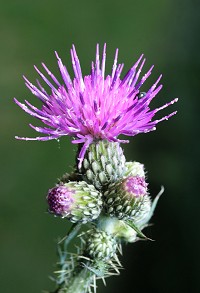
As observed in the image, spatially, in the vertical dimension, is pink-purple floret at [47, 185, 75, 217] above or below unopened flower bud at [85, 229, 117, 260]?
above

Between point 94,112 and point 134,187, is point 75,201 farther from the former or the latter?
point 94,112

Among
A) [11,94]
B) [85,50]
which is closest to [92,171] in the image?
[11,94]

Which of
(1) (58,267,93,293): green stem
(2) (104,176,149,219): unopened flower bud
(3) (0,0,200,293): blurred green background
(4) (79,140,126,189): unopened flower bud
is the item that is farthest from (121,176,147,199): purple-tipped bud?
(3) (0,0,200,293): blurred green background

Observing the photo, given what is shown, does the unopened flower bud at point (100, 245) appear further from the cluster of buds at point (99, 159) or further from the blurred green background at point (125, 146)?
the blurred green background at point (125, 146)

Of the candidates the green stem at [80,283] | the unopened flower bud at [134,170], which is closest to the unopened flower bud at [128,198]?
the unopened flower bud at [134,170]

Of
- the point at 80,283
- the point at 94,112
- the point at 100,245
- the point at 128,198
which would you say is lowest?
the point at 80,283

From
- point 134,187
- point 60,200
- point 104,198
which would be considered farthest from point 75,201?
point 134,187

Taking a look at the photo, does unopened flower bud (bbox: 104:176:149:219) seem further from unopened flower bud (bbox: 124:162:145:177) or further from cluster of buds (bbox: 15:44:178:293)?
unopened flower bud (bbox: 124:162:145:177)
